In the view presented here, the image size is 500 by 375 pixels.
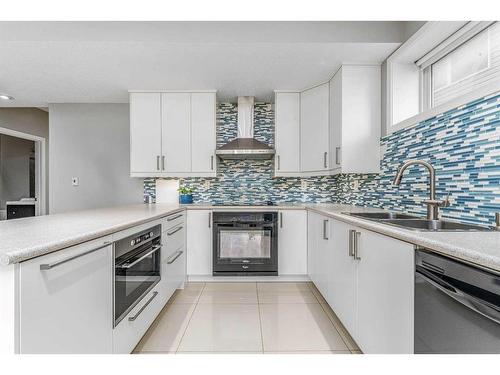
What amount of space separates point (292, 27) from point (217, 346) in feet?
7.67

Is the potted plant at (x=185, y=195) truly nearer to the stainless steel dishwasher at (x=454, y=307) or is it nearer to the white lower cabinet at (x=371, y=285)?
the white lower cabinet at (x=371, y=285)

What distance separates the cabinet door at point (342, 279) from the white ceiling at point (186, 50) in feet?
4.72

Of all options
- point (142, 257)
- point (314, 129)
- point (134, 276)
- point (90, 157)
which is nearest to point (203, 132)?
point (314, 129)

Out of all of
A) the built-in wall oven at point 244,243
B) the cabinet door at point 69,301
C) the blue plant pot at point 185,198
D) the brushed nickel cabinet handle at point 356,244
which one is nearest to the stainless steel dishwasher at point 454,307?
the brushed nickel cabinet handle at point 356,244

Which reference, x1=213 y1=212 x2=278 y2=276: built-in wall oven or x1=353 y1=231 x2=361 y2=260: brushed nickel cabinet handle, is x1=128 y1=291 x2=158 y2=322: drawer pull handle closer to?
x1=213 y1=212 x2=278 y2=276: built-in wall oven

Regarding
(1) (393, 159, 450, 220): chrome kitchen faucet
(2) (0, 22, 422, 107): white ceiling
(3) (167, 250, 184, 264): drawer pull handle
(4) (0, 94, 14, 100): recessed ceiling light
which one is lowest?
(3) (167, 250, 184, 264): drawer pull handle

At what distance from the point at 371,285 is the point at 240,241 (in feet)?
5.70

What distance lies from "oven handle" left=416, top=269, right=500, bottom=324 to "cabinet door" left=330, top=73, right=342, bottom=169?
1.87 m

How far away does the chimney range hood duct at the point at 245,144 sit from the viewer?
3.31 m

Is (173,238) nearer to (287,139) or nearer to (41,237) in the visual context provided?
(41,237)

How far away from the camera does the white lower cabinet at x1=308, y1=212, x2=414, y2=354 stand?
1200mm

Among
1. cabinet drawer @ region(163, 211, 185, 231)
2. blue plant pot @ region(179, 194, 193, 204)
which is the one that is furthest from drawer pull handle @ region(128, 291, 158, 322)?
blue plant pot @ region(179, 194, 193, 204)
